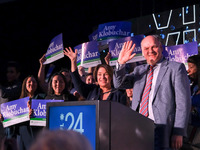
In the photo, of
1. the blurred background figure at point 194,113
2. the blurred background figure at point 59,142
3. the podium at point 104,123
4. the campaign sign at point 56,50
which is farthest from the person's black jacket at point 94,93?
the blurred background figure at point 59,142

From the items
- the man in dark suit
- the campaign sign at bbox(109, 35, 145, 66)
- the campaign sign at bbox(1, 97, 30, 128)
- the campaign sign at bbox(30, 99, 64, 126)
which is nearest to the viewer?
the man in dark suit

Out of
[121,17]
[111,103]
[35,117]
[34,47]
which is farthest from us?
[34,47]

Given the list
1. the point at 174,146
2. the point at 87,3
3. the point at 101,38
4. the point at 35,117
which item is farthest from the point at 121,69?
the point at 87,3

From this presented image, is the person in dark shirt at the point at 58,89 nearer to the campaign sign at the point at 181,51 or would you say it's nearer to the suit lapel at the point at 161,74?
the campaign sign at the point at 181,51

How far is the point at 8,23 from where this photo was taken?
838 centimetres

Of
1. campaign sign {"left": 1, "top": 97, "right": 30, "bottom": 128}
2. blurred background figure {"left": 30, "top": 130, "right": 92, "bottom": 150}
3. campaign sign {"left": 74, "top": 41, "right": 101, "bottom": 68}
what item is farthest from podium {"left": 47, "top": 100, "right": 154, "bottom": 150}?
campaign sign {"left": 74, "top": 41, "right": 101, "bottom": 68}

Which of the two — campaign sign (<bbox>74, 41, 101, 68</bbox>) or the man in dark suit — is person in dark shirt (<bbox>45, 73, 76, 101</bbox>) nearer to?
campaign sign (<bbox>74, 41, 101, 68</bbox>)

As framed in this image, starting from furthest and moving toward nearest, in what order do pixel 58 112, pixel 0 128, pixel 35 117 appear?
1. pixel 0 128
2. pixel 35 117
3. pixel 58 112

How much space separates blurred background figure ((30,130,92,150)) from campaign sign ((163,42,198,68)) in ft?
13.4

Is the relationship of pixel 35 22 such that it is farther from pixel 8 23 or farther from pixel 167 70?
pixel 167 70

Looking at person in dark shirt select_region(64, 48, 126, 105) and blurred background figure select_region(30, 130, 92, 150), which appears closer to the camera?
blurred background figure select_region(30, 130, 92, 150)

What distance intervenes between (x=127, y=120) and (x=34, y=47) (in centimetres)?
664

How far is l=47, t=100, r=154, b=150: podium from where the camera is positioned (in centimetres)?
184

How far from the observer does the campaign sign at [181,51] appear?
15.5 feet
